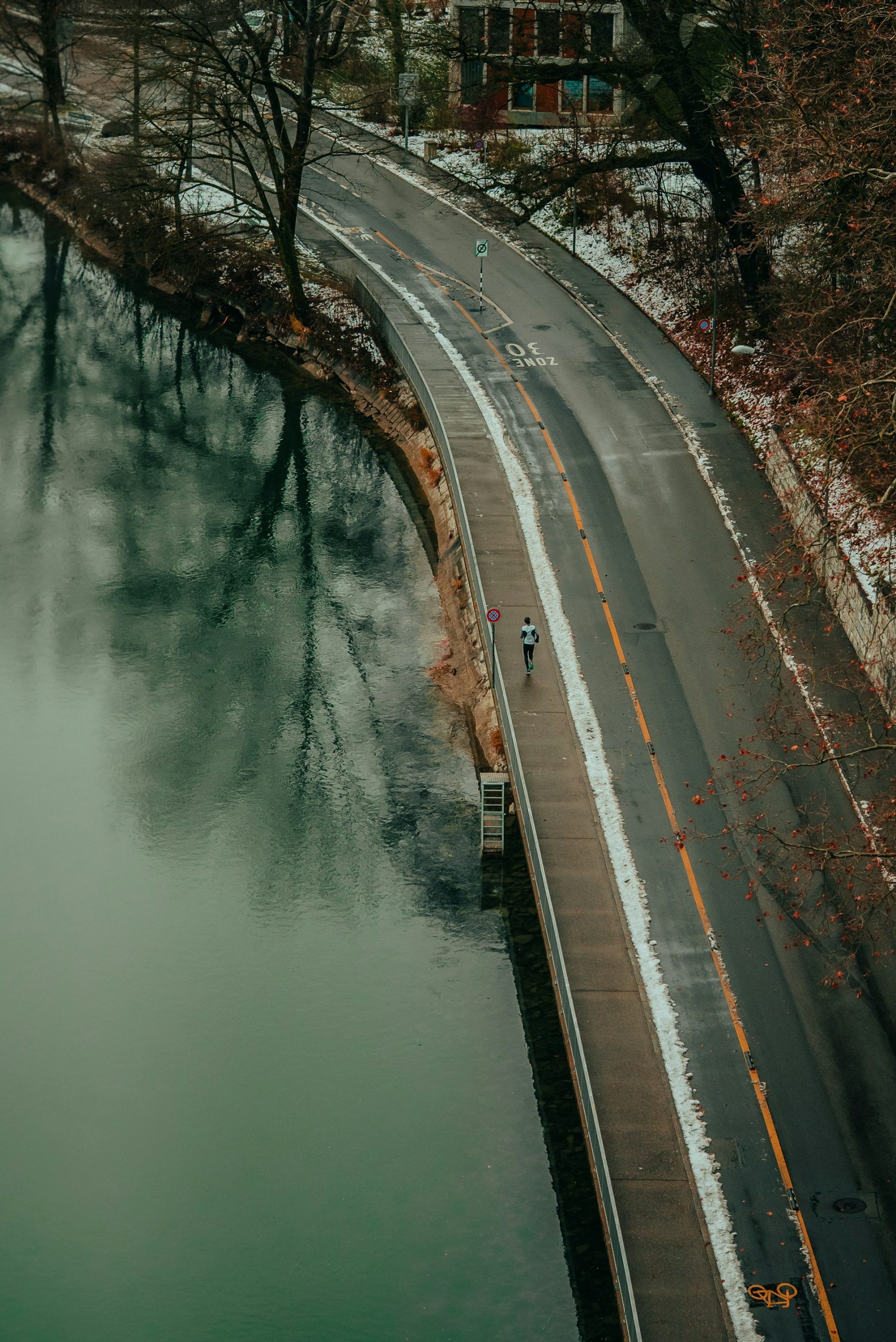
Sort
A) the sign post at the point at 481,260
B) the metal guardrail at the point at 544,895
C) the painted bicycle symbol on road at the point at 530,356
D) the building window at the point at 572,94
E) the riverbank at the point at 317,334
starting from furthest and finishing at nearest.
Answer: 1. the building window at the point at 572,94
2. the sign post at the point at 481,260
3. the painted bicycle symbol on road at the point at 530,356
4. the riverbank at the point at 317,334
5. the metal guardrail at the point at 544,895

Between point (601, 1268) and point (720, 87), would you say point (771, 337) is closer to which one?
point (720, 87)

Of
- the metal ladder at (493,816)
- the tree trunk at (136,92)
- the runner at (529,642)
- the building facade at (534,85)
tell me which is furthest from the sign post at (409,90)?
the metal ladder at (493,816)

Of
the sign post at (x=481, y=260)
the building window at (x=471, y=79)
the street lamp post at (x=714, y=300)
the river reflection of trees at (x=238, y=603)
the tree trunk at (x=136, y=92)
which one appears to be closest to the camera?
the river reflection of trees at (x=238, y=603)

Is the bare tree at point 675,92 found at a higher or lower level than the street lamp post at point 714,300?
higher

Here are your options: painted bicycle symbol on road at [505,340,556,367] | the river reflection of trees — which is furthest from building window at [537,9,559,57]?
the river reflection of trees

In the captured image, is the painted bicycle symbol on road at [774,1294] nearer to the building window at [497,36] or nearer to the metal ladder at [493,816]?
the metal ladder at [493,816]

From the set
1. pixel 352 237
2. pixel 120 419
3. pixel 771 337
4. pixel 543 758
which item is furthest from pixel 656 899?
pixel 352 237
